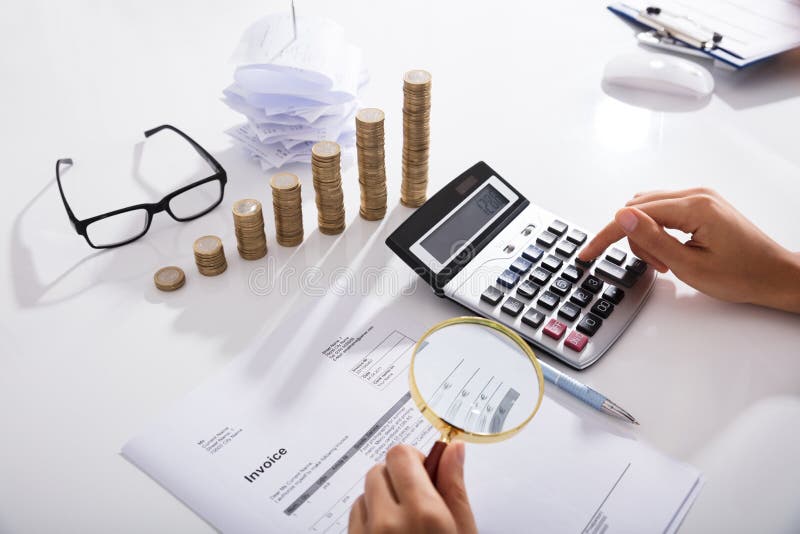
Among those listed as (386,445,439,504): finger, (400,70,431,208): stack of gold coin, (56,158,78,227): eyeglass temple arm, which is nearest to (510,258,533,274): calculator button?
(400,70,431,208): stack of gold coin

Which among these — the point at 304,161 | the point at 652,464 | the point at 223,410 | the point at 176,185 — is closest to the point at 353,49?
the point at 304,161

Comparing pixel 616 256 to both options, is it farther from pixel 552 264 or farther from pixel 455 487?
pixel 455 487

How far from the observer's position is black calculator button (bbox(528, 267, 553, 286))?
2.79ft

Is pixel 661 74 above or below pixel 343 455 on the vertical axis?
above

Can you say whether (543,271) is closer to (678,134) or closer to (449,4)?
(678,134)

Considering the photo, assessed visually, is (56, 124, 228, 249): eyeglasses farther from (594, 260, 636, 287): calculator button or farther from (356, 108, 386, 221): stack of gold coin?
(594, 260, 636, 287): calculator button

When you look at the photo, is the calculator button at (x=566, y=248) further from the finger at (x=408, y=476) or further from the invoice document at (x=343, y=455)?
the finger at (x=408, y=476)

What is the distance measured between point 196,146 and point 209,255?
0.28 metres

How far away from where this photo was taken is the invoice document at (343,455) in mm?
657

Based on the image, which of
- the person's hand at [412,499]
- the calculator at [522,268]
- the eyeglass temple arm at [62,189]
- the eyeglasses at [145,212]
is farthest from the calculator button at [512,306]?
the eyeglass temple arm at [62,189]

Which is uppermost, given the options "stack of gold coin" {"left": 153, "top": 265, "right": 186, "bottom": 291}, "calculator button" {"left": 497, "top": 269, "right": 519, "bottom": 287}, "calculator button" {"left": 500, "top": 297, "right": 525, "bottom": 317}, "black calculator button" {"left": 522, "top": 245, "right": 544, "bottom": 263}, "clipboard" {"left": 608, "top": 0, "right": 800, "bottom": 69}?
"clipboard" {"left": 608, "top": 0, "right": 800, "bottom": 69}

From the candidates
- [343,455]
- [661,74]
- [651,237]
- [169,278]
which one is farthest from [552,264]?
[661,74]

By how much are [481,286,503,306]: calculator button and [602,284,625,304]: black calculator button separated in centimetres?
13

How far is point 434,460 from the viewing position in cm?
61
